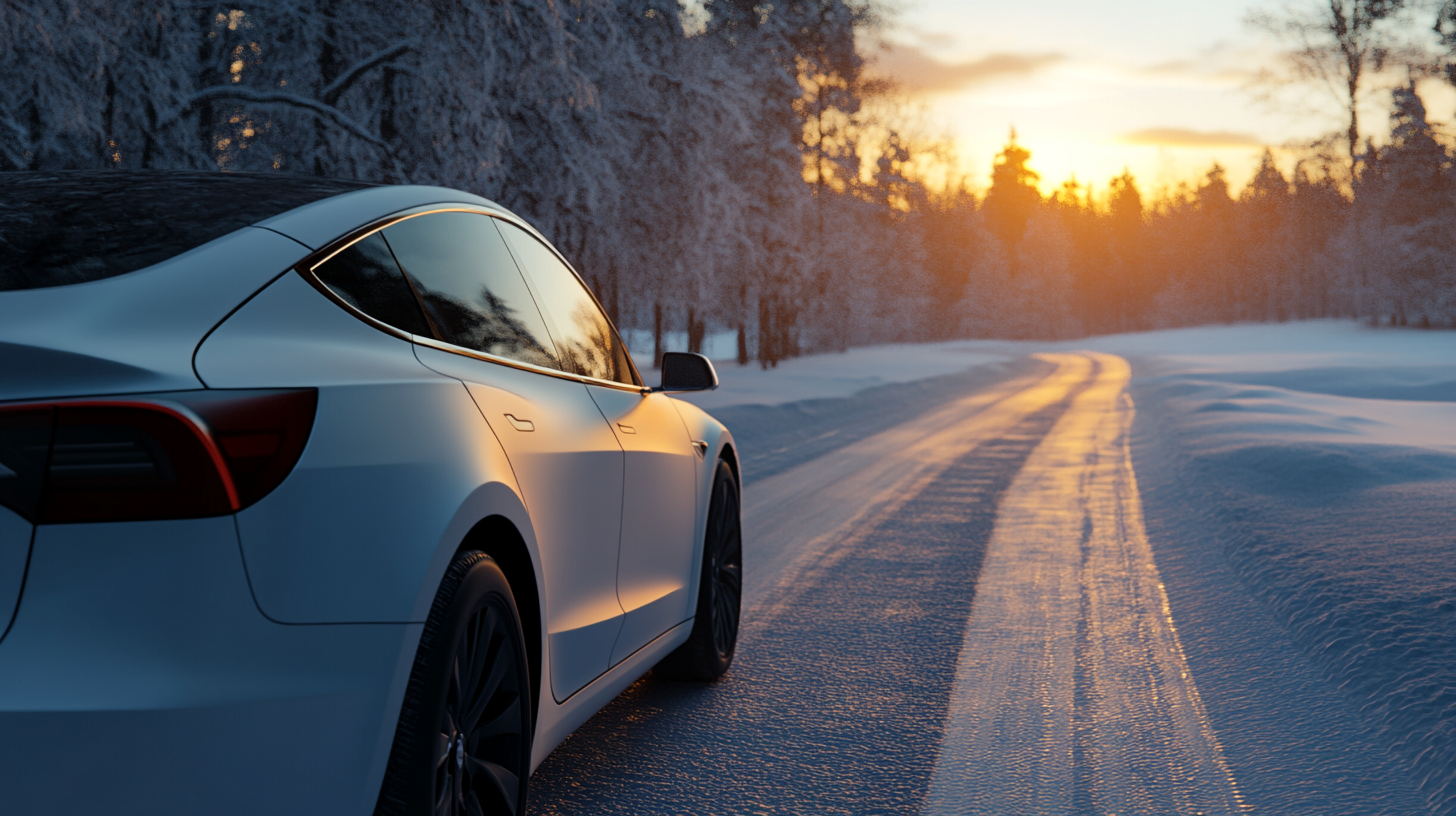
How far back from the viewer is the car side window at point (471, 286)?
9.38 feet

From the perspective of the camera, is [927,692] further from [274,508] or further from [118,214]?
[118,214]

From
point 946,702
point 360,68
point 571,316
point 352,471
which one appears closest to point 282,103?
point 360,68

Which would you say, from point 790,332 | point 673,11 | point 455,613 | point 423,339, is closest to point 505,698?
point 455,613

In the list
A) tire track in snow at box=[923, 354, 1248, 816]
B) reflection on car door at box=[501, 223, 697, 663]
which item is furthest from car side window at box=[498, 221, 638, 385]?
tire track in snow at box=[923, 354, 1248, 816]

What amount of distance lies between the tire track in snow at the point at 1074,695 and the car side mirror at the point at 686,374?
1.57m

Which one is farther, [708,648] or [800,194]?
[800,194]

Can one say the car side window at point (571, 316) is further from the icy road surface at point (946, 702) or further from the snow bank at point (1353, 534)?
the snow bank at point (1353, 534)

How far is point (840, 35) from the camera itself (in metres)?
38.6

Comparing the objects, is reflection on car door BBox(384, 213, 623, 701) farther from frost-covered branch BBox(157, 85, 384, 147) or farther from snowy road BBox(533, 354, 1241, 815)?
frost-covered branch BBox(157, 85, 384, 147)

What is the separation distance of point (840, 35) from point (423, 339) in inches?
1509

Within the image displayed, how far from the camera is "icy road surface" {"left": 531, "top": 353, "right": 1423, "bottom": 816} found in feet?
11.6

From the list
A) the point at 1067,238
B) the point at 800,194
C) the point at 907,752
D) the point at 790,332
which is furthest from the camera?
the point at 1067,238

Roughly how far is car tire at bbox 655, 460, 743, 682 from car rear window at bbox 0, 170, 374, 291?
226cm

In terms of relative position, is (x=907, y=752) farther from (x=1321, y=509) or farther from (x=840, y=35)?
(x=840, y=35)
